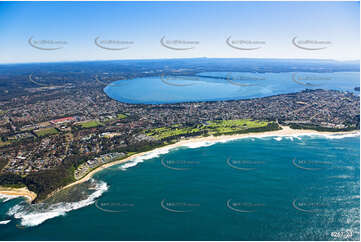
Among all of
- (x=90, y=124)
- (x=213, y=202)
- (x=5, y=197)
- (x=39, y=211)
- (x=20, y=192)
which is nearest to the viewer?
(x=39, y=211)

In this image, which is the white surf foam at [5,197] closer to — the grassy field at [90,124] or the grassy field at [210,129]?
the grassy field at [210,129]

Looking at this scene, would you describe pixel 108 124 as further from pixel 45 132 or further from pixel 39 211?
pixel 39 211

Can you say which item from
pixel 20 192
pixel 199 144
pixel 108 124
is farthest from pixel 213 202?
pixel 108 124

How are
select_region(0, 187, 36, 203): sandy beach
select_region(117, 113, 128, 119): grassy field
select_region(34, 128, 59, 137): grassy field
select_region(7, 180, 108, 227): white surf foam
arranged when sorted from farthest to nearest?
1. select_region(117, 113, 128, 119): grassy field
2. select_region(34, 128, 59, 137): grassy field
3. select_region(0, 187, 36, 203): sandy beach
4. select_region(7, 180, 108, 227): white surf foam

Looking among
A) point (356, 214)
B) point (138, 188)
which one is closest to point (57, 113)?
point (138, 188)

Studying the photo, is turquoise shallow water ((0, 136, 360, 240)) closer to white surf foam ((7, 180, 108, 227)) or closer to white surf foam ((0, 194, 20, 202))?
white surf foam ((7, 180, 108, 227))

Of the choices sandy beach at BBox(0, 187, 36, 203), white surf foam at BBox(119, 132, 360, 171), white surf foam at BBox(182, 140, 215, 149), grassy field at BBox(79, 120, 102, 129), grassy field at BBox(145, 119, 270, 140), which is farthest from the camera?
grassy field at BBox(79, 120, 102, 129)

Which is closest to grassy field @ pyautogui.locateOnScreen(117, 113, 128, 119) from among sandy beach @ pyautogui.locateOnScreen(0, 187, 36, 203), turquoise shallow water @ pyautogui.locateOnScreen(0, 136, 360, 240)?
turquoise shallow water @ pyautogui.locateOnScreen(0, 136, 360, 240)
